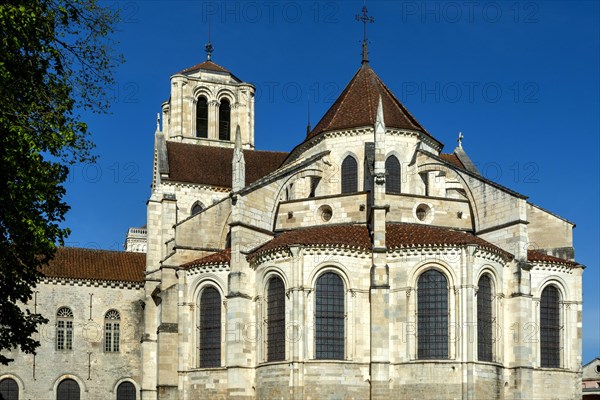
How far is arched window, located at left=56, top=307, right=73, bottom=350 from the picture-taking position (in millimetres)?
47875

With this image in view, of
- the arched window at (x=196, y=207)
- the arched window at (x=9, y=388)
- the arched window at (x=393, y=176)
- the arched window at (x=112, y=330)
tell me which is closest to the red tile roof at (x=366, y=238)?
the arched window at (x=393, y=176)

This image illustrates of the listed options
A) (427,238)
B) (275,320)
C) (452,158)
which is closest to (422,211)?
(427,238)

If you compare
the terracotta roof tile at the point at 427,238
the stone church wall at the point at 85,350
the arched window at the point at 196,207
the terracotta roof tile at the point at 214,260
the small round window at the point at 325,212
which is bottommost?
the stone church wall at the point at 85,350

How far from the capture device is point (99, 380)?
158 feet

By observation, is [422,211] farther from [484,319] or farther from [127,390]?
[127,390]

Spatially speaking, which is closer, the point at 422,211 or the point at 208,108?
the point at 422,211

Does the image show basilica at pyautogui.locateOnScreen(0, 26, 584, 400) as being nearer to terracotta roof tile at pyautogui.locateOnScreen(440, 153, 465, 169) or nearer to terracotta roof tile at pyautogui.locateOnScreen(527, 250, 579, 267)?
terracotta roof tile at pyautogui.locateOnScreen(527, 250, 579, 267)

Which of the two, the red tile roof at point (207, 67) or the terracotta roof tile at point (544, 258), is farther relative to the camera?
the red tile roof at point (207, 67)

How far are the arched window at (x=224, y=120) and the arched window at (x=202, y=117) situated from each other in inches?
37.7

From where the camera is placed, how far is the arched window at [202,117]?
2297 inches

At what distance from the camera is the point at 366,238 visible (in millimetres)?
37469

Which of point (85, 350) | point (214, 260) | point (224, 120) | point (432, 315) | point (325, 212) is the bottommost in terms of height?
point (85, 350)

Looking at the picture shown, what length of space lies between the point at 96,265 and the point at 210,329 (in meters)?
13.7

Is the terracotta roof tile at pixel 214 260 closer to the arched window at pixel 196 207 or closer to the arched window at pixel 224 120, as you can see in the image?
the arched window at pixel 196 207
